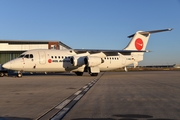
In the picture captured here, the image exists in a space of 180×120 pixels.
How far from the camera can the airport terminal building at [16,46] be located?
168 feet

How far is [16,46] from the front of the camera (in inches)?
2140

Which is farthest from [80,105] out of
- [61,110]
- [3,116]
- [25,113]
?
[3,116]

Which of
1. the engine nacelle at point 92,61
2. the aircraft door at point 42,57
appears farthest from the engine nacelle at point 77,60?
the aircraft door at point 42,57

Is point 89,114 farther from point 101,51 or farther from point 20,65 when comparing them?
point 101,51

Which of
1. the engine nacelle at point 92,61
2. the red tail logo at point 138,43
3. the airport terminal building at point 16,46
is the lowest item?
the engine nacelle at point 92,61

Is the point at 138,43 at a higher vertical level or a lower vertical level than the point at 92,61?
higher

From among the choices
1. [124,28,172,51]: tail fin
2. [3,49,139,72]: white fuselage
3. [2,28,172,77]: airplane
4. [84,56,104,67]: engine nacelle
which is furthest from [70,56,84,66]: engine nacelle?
[124,28,172,51]: tail fin

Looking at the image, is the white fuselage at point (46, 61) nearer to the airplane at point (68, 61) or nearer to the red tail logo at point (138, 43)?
the airplane at point (68, 61)

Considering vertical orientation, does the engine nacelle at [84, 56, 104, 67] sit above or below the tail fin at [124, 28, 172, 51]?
below

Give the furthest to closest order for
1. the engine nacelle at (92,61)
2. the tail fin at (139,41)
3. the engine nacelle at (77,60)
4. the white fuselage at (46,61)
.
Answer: the tail fin at (139,41) → the engine nacelle at (92,61) → the engine nacelle at (77,60) → the white fuselage at (46,61)

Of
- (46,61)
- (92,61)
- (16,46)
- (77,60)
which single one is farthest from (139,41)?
(16,46)

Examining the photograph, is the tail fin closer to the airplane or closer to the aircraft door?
the airplane

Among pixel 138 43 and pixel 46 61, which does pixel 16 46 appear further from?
pixel 138 43

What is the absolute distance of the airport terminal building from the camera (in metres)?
51.3
